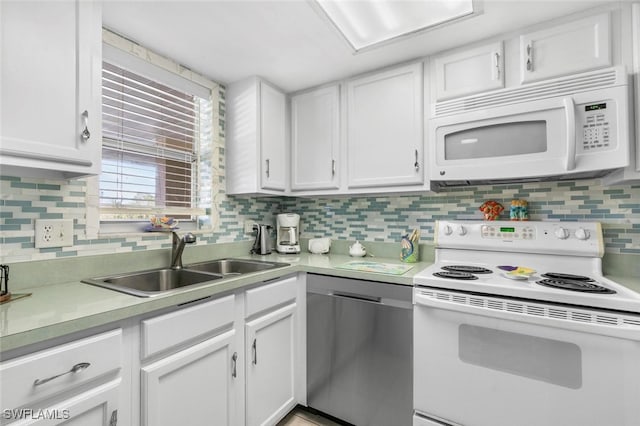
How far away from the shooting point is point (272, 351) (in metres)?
1.68

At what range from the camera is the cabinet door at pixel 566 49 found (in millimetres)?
1396

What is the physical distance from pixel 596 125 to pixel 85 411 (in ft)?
7.24

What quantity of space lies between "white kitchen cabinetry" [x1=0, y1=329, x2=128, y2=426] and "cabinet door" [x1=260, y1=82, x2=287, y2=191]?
1373 millimetres

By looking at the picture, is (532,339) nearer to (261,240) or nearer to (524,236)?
(524,236)

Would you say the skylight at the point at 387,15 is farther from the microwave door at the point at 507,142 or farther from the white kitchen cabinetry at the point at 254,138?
the white kitchen cabinetry at the point at 254,138

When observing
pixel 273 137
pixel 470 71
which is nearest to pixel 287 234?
pixel 273 137

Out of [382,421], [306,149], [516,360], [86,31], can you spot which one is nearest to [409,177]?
[306,149]

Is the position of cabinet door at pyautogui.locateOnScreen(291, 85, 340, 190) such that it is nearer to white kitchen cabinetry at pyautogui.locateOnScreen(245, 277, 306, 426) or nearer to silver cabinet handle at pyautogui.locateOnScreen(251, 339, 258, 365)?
white kitchen cabinetry at pyautogui.locateOnScreen(245, 277, 306, 426)

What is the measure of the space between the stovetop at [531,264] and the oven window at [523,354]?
7.3 inches

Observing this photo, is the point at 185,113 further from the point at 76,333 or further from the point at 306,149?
the point at 76,333

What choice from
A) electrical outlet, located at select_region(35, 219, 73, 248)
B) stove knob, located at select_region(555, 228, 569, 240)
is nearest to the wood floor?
electrical outlet, located at select_region(35, 219, 73, 248)

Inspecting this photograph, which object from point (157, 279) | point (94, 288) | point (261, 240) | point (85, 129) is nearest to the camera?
point (85, 129)

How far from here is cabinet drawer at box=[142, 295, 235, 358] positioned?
3.57 ft

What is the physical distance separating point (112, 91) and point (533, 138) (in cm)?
219
